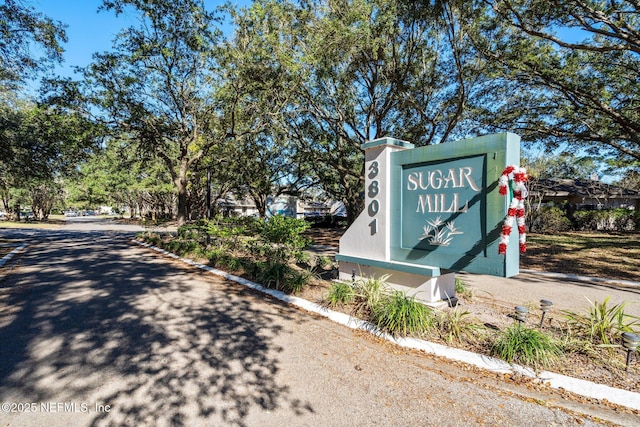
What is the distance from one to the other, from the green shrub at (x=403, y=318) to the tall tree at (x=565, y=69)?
25.1ft

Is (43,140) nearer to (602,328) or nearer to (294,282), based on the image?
(294,282)

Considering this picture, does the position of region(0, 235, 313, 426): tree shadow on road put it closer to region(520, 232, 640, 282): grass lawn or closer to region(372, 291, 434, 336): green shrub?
region(372, 291, 434, 336): green shrub

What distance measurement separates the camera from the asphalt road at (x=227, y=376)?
258 centimetres

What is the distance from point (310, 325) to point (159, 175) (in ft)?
100.0

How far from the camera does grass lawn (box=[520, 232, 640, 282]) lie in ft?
27.5

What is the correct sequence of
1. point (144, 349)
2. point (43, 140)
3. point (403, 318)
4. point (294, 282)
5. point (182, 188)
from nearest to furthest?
point (144, 349), point (403, 318), point (294, 282), point (43, 140), point (182, 188)

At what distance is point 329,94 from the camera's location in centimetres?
1212

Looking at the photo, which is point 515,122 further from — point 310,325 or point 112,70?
point 112,70

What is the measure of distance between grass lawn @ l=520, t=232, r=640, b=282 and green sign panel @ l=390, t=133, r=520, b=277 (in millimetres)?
6228

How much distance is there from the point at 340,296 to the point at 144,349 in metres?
2.99

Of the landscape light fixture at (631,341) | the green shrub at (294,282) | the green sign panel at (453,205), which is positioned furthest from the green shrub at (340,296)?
the landscape light fixture at (631,341)

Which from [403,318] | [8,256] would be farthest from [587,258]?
[8,256]

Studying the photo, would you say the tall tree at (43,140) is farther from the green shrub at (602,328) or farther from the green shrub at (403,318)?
the green shrub at (602,328)

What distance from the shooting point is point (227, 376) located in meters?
3.11
